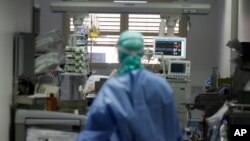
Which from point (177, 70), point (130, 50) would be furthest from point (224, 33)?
point (130, 50)

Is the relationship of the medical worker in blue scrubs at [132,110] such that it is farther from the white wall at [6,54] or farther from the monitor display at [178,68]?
the monitor display at [178,68]

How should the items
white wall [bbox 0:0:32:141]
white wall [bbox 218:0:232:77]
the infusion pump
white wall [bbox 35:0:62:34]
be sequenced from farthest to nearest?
white wall [bbox 35:0:62:34] < white wall [bbox 218:0:232:77] < the infusion pump < white wall [bbox 0:0:32:141]

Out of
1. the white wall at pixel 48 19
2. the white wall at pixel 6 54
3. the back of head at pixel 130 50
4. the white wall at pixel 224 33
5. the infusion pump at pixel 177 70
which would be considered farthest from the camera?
the white wall at pixel 48 19

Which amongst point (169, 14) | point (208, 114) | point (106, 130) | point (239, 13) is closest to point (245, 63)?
point (208, 114)

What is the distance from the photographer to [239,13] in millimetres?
6934

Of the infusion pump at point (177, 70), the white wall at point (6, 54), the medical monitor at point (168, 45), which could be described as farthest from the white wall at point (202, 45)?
the white wall at point (6, 54)

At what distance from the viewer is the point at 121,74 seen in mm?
2516

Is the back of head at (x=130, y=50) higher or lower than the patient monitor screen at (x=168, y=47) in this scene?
lower

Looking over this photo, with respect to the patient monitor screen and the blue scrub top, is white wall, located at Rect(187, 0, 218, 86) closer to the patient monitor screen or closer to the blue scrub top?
the patient monitor screen

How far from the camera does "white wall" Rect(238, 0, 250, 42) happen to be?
617 centimetres

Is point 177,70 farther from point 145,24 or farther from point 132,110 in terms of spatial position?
point 132,110

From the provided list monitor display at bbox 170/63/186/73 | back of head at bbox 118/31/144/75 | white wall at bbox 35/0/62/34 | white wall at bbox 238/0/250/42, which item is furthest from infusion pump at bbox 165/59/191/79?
white wall at bbox 35/0/62/34

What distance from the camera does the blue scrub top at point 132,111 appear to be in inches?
91.5

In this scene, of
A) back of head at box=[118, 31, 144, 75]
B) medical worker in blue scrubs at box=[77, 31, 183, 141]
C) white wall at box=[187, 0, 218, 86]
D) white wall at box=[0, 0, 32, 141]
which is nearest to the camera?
medical worker in blue scrubs at box=[77, 31, 183, 141]
